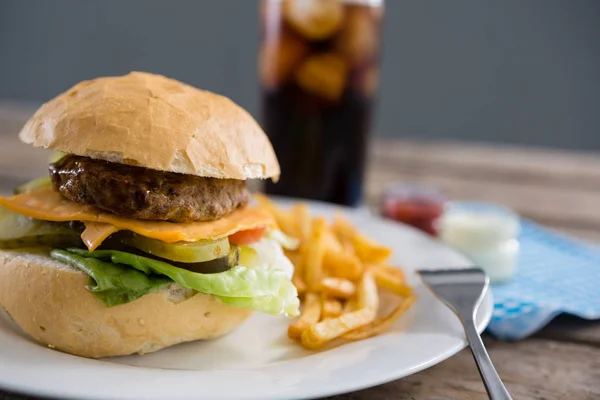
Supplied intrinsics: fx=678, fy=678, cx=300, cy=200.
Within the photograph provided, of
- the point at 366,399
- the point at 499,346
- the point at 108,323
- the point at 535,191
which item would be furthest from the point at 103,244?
the point at 535,191

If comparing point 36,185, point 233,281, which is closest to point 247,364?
point 233,281

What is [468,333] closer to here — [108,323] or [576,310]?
[576,310]

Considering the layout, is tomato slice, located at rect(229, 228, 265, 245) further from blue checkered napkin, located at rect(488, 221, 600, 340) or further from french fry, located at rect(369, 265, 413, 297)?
blue checkered napkin, located at rect(488, 221, 600, 340)

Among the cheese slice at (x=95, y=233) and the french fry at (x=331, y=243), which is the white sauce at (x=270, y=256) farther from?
the cheese slice at (x=95, y=233)

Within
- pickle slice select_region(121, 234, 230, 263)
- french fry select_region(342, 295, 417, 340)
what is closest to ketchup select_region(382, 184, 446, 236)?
french fry select_region(342, 295, 417, 340)

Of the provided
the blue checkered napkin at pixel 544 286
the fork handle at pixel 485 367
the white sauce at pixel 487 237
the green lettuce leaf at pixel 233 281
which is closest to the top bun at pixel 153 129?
the green lettuce leaf at pixel 233 281
